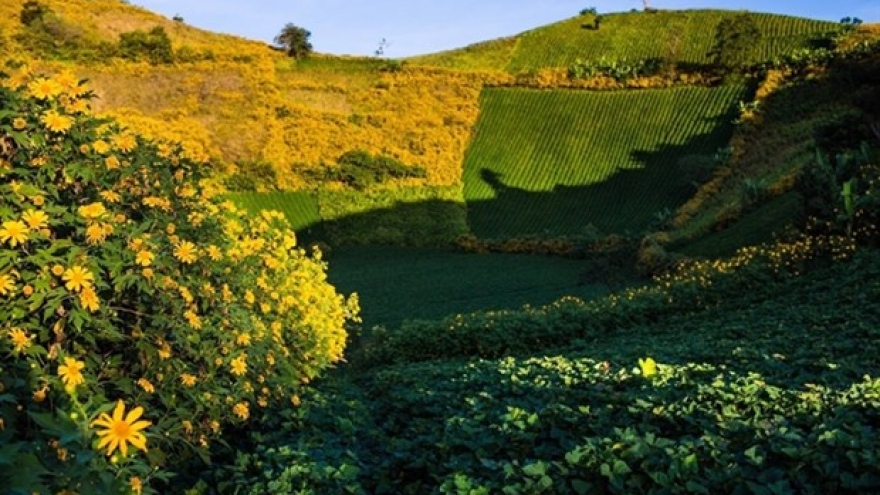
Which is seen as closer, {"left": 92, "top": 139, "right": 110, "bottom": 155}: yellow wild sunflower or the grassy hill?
{"left": 92, "top": 139, "right": 110, "bottom": 155}: yellow wild sunflower

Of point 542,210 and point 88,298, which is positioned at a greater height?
point 88,298

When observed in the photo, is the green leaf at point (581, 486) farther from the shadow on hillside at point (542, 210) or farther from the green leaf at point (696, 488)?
the shadow on hillside at point (542, 210)

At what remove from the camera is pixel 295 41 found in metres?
44.2

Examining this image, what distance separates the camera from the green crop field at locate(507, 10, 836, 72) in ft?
136

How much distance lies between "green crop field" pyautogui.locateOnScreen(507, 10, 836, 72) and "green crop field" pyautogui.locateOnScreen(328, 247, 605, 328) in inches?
864

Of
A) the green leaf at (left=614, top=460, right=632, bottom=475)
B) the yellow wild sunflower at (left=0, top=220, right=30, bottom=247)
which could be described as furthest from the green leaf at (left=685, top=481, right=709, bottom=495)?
the yellow wild sunflower at (left=0, top=220, right=30, bottom=247)

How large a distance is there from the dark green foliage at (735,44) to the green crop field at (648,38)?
478mm

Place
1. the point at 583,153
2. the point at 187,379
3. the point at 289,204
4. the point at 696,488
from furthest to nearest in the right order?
the point at 583,153 → the point at 289,204 → the point at 187,379 → the point at 696,488

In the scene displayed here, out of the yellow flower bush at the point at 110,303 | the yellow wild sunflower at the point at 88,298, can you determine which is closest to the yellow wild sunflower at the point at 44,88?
the yellow flower bush at the point at 110,303

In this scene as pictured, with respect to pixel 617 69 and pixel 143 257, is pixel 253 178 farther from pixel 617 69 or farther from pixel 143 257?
pixel 143 257

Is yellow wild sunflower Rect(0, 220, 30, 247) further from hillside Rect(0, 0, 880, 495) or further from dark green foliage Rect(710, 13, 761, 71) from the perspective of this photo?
dark green foliage Rect(710, 13, 761, 71)

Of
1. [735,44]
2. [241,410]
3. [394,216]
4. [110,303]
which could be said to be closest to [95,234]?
[110,303]

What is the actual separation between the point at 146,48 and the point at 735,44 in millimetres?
31728

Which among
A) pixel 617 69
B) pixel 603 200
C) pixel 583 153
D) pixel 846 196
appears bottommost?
pixel 603 200
